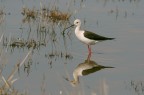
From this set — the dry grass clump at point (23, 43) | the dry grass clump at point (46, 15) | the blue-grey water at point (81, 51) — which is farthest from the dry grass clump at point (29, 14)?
the dry grass clump at point (23, 43)

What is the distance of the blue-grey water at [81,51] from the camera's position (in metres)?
9.97

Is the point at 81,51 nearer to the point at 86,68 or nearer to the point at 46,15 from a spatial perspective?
the point at 86,68

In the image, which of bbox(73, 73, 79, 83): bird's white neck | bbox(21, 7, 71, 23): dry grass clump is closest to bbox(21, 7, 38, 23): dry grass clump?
bbox(21, 7, 71, 23): dry grass clump

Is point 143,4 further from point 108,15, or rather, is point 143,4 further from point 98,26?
point 98,26

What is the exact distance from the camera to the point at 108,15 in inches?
670

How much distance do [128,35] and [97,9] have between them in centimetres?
334

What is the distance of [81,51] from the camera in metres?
13.1

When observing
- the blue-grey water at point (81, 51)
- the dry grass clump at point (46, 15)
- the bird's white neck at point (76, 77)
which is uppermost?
Answer: the dry grass clump at point (46, 15)

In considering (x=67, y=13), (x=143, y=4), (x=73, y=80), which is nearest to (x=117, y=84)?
(x=73, y=80)

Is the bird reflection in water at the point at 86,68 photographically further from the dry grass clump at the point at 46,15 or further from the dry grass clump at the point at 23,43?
the dry grass clump at the point at 46,15

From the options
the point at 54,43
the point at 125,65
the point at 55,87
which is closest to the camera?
the point at 55,87

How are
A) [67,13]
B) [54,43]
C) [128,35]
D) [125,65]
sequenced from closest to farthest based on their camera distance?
[125,65] < [54,43] < [128,35] < [67,13]

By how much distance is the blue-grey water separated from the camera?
32.7 ft

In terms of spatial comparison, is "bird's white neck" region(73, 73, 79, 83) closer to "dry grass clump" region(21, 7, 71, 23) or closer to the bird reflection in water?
the bird reflection in water
